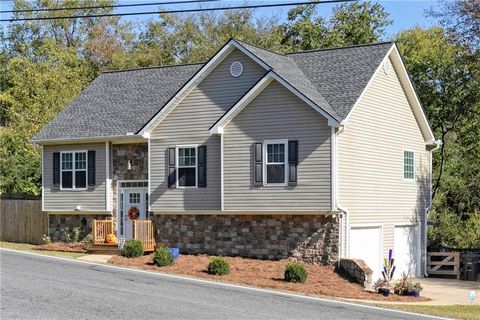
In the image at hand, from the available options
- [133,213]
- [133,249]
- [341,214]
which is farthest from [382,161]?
[133,213]

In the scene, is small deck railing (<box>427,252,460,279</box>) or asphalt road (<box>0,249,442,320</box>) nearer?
asphalt road (<box>0,249,442,320</box>)

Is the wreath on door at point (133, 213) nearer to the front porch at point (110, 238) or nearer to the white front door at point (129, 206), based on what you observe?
the white front door at point (129, 206)

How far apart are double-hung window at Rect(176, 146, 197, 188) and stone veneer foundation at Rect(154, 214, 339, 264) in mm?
1250

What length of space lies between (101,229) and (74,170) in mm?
3015

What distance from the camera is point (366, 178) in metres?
24.7

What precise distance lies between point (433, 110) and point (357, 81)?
12.7m

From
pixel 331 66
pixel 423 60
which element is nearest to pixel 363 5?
pixel 423 60

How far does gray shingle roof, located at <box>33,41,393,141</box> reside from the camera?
955 inches

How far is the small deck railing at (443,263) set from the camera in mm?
27406

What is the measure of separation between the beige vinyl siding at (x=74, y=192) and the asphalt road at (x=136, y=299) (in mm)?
7449

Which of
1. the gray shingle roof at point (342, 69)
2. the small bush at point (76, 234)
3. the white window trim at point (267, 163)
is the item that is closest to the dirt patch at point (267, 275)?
the white window trim at point (267, 163)

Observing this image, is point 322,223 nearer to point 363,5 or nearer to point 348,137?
point 348,137

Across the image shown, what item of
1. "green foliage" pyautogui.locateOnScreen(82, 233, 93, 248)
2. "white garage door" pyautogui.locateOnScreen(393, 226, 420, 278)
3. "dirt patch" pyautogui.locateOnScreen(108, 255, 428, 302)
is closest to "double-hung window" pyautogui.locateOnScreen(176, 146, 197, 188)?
"dirt patch" pyautogui.locateOnScreen(108, 255, 428, 302)

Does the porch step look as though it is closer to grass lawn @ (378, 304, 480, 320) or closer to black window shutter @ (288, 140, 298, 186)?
black window shutter @ (288, 140, 298, 186)
